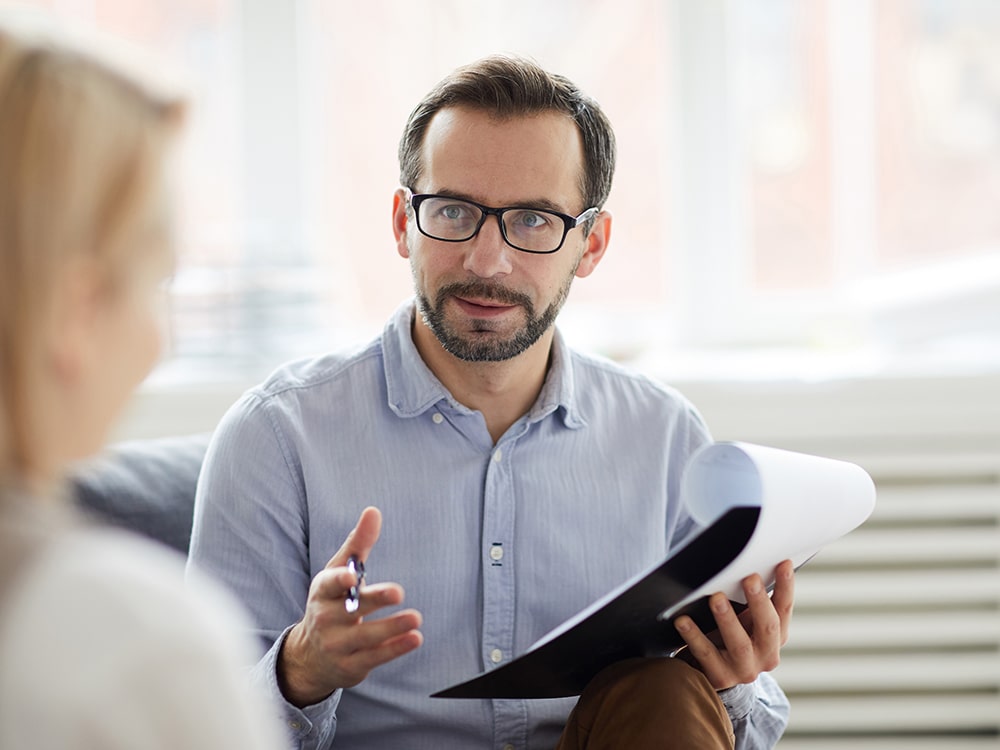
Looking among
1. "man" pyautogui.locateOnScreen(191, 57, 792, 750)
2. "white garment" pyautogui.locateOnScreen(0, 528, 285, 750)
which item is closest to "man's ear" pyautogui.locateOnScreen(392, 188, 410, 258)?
"man" pyautogui.locateOnScreen(191, 57, 792, 750)

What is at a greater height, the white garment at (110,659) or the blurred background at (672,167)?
the blurred background at (672,167)

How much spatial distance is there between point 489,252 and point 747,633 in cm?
54

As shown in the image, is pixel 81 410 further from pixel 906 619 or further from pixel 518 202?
pixel 906 619

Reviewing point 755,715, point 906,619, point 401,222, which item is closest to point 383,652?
point 755,715

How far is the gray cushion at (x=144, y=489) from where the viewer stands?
154 cm

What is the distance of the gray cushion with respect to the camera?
1540 mm

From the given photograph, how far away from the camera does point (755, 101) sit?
2623mm

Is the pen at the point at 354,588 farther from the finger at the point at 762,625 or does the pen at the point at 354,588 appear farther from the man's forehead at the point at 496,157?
the man's forehead at the point at 496,157

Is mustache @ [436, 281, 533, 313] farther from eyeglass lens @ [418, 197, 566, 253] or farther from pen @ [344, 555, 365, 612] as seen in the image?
pen @ [344, 555, 365, 612]

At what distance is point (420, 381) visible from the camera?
151cm

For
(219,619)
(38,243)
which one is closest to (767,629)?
(219,619)

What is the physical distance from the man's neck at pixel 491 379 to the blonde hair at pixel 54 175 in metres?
0.88

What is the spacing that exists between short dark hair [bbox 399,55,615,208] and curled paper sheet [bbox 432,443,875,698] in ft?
1.69

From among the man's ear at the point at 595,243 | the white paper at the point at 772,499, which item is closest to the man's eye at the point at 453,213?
the man's ear at the point at 595,243
